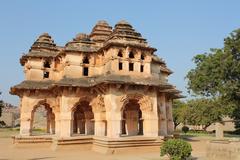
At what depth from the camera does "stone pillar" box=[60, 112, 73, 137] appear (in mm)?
21041

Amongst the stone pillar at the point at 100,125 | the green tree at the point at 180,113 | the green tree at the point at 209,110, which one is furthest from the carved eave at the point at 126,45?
the green tree at the point at 180,113

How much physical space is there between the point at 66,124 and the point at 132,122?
5482 millimetres

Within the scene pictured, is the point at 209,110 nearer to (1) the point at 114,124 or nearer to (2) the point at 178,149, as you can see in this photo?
(1) the point at 114,124

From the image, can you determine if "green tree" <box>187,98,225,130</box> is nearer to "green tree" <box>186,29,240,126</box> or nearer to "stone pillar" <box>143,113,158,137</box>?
"green tree" <box>186,29,240,126</box>

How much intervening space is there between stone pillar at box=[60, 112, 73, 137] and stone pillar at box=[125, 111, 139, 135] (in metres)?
4.76

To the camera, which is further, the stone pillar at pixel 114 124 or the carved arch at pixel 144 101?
the carved arch at pixel 144 101

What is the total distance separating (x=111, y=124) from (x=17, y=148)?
30.8 ft

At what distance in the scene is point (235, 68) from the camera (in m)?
29.4

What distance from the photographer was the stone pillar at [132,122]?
22.8 metres

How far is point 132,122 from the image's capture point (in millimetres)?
23047

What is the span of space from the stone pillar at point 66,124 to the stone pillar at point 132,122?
476cm

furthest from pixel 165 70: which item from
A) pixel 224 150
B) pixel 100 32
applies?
pixel 224 150

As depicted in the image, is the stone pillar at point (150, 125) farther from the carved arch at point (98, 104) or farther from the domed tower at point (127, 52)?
the carved arch at point (98, 104)

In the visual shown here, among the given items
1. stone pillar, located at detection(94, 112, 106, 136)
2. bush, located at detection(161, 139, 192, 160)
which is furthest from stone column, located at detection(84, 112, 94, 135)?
bush, located at detection(161, 139, 192, 160)
